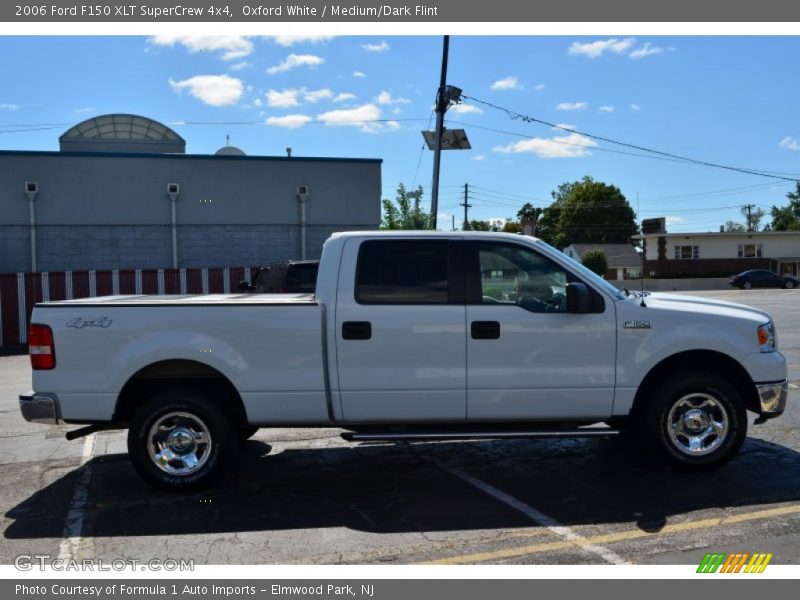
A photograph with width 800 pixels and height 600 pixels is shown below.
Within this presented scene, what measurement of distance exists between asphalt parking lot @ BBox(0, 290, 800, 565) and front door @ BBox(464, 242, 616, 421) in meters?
0.66

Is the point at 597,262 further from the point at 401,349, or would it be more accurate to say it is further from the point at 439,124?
the point at 401,349

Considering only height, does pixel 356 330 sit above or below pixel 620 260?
below

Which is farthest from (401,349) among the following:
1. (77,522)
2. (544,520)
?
(77,522)

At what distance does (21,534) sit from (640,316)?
475 centimetres

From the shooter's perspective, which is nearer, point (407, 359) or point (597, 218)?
point (407, 359)

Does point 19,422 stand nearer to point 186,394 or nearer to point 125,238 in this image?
point 186,394

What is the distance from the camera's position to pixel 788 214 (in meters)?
110

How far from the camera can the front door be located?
568 centimetres

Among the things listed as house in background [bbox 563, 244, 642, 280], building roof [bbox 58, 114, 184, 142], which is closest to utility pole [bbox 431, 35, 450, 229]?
building roof [bbox 58, 114, 184, 142]

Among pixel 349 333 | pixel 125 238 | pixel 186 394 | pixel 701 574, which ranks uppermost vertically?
pixel 125 238

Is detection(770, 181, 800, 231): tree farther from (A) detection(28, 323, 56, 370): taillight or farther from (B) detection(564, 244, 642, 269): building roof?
(A) detection(28, 323, 56, 370): taillight

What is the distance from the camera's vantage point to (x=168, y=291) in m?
18.0

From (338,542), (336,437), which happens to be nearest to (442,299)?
(338,542)

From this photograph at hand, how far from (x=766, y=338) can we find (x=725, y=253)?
5757 cm
